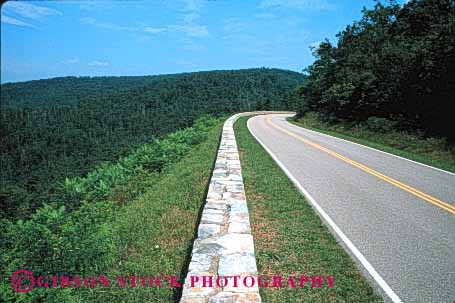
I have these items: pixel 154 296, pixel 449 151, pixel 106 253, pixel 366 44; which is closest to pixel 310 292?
pixel 154 296

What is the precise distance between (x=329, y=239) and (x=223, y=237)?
1.89m

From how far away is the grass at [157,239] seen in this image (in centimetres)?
418

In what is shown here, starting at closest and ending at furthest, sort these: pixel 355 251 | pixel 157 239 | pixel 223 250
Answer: pixel 223 250
pixel 355 251
pixel 157 239

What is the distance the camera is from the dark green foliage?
18031 millimetres

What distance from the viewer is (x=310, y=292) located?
395 cm

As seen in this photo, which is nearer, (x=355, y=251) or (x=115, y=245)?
(x=355, y=251)

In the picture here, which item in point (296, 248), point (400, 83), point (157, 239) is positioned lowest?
point (157, 239)

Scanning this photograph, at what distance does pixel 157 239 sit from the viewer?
565 centimetres

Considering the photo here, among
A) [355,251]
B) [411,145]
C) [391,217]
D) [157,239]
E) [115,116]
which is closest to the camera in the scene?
[355,251]

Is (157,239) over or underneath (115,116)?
over

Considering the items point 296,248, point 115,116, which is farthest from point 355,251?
point 115,116

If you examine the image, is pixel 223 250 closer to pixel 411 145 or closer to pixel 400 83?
pixel 411 145

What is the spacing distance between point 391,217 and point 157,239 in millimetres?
4782

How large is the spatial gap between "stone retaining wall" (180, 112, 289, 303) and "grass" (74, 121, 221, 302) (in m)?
0.40
